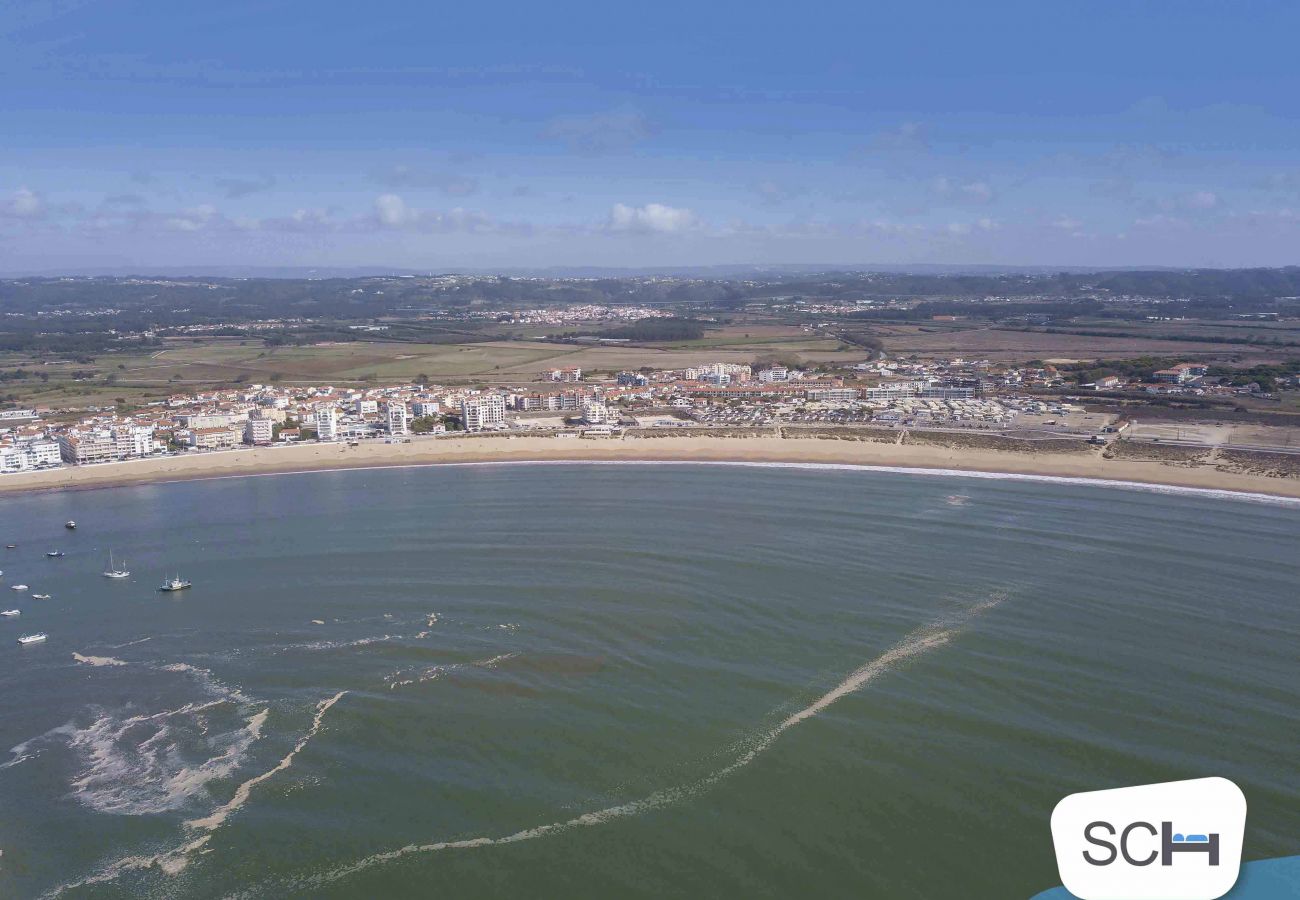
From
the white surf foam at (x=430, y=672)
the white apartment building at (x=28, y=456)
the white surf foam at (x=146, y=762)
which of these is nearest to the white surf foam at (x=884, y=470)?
the white apartment building at (x=28, y=456)

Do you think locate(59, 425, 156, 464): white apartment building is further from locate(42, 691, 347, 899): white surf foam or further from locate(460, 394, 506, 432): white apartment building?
locate(42, 691, 347, 899): white surf foam

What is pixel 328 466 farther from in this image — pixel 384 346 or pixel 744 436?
pixel 384 346

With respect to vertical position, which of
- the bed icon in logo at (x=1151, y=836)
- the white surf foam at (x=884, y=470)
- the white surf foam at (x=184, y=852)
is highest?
the bed icon in logo at (x=1151, y=836)

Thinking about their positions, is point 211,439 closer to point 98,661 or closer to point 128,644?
point 128,644

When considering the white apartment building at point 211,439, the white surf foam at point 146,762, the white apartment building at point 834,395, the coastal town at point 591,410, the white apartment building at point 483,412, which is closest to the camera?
the white surf foam at point 146,762

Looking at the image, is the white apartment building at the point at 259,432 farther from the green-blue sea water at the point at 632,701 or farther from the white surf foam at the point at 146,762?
the white surf foam at the point at 146,762

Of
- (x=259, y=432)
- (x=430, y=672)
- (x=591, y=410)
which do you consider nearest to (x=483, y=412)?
(x=591, y=410)

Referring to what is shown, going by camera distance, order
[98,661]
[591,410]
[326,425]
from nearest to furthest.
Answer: [98,661] → [326,425] → [591,410]
